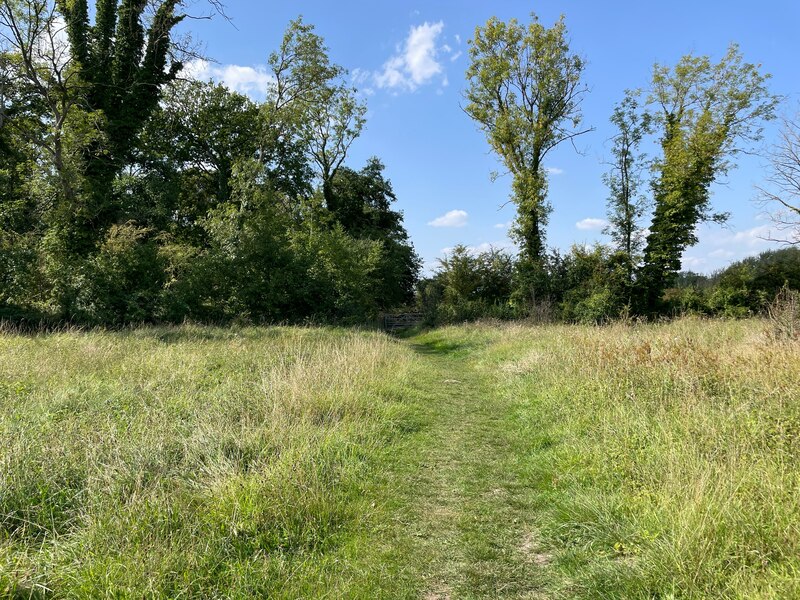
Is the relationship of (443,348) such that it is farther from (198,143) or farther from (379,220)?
(379,220)

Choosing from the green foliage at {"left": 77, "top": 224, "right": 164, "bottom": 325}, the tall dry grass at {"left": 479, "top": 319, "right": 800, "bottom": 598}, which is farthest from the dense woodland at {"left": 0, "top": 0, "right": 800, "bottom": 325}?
the tall dry grass at {"left": 479, "top": 319, "right": 800, "bottom": 598}

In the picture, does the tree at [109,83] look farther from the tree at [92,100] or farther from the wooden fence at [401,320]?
the wooden fence at [401,320]

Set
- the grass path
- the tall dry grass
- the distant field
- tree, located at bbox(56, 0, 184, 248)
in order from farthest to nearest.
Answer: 1. tree, located at bbox(56, 0, 184, 248)
2. the grass path
3. the distant field
4. the tall dry grass

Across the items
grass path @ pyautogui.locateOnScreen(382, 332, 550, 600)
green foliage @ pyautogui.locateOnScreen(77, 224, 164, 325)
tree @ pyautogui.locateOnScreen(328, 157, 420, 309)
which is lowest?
grass path @ pyautogui.locateOnScreen(382, 332, 550, 600)

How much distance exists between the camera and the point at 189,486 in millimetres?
3984

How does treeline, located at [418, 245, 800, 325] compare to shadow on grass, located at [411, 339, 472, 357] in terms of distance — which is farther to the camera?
treeline, located at [418, 245, 800, 325]

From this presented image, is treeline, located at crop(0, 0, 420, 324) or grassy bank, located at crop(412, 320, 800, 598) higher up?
treeline, located at crop(0, 0, 420, 324)

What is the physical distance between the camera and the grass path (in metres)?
3.25

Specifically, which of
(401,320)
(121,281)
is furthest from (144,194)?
(401,320)

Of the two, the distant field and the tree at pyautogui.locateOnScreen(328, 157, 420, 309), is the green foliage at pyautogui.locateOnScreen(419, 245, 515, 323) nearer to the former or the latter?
the tree at pyautogui.locateOnScreen(328, 157, 420, 309)

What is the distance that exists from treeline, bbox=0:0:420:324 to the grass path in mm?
12195

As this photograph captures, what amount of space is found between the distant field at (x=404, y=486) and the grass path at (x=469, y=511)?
0.08ft

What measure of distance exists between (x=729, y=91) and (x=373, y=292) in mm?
26272

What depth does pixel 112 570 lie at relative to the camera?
9.43 feet
